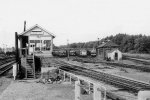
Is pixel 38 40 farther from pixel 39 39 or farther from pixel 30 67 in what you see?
pixel 30 67

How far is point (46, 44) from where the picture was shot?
28.5 meters

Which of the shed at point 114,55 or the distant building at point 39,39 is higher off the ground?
the distant building at point 39,39

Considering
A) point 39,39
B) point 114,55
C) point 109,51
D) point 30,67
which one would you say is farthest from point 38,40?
point 109,51

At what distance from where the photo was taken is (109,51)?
45.2 meters

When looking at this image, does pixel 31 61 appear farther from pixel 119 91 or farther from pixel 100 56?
pixel 100 56

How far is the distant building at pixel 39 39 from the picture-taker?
27.8 meters

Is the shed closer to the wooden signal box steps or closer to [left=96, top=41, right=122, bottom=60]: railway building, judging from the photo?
[left=96, top=41, right=122, bottom=60]: railway building

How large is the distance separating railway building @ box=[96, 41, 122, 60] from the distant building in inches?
688

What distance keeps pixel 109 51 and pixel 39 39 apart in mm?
20344

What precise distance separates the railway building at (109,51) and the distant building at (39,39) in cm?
1748

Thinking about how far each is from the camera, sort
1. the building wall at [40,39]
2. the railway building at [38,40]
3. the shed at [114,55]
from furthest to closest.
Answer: the shed at [114,55] → the building wall at [40,39] → the railway building at [38,40]

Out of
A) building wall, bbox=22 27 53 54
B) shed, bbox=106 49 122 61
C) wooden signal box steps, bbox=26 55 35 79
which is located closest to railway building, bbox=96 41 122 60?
shed, bbox=106 49 122 61

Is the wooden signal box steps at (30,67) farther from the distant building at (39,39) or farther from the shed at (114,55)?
the shed at (114,55)

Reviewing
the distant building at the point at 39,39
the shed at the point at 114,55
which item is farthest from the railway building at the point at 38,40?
the shed at the point at 114,55
